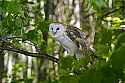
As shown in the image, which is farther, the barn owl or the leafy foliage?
the barn owl

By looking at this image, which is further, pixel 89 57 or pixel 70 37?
pixel 70 37

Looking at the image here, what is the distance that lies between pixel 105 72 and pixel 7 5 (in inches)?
22.6

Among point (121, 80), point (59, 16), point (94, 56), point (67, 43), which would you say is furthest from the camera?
point (59, 16)

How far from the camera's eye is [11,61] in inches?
140

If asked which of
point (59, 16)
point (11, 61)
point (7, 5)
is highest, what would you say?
point (7, 5)

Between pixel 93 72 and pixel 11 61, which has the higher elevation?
pixel 93 72

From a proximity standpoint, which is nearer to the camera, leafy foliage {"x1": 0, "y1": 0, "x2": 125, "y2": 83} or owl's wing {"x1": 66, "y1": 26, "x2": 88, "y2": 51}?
leafy foliage {"x1": 0, "y1": 0, "x2": 125, "y2": 83}

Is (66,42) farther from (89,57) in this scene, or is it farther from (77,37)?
(89,57)

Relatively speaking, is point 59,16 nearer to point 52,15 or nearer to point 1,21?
point 52,15

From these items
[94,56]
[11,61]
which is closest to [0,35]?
[94,56]

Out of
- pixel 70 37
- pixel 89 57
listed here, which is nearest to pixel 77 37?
pixel 70 37

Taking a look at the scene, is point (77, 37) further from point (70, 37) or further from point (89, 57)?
point (89, 57)

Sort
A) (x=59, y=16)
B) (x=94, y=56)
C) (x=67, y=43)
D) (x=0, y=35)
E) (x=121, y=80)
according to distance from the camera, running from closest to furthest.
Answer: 1. (x=121, y=80)
2. (x=94, y=56)
3. (x=67, y=43)
4. (x=0, y=35)
5. (x=59, y=16)

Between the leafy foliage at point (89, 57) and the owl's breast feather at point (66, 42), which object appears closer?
the leafy foliage at point (89, 57)
